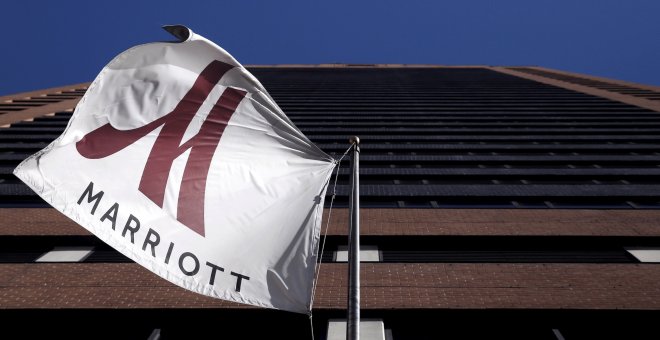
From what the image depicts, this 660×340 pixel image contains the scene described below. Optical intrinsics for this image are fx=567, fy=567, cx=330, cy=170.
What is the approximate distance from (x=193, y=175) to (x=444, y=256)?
25.7ft

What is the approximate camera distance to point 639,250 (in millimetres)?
12984

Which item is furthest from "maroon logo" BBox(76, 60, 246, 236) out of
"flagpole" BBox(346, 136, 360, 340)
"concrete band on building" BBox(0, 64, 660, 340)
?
"concrete band on building" BBox(0, 64, 660, 340)

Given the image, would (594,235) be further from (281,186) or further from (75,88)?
(75,88)

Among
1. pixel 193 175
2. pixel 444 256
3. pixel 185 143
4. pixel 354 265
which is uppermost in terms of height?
pixel 444 256

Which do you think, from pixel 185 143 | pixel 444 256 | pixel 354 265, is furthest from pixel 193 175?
pixel 444 256

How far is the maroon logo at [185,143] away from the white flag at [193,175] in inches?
0.5

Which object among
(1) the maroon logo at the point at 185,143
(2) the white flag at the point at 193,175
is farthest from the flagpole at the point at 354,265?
(1) the maroon logo at the point at 185,143

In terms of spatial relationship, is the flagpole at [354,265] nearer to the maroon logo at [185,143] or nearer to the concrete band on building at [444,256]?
the maroon logo at [185,143]

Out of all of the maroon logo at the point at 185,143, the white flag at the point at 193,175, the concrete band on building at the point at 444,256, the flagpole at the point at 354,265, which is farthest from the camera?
the concrete band on building at the point at 444,256

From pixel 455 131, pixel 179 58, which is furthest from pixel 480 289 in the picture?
pixel 455 131

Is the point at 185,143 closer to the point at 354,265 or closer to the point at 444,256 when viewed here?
the point at 354,265

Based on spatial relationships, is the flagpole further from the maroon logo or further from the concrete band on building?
the concrete band on building

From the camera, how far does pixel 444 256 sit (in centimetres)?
1300

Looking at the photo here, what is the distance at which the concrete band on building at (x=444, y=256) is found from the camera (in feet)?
31.8
